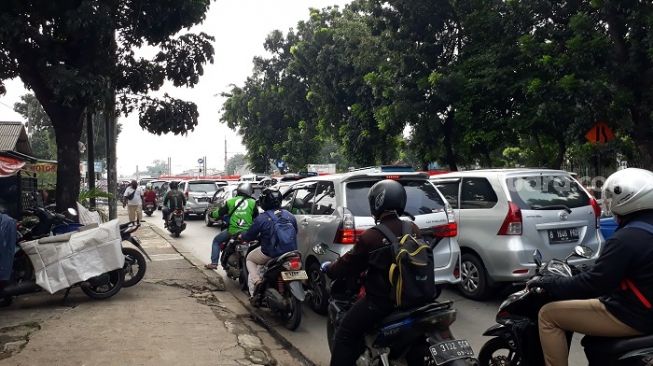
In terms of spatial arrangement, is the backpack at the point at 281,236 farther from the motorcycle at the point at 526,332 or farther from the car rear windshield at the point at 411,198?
the motorcycle at the point at 526,332

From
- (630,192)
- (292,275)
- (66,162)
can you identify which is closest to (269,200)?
(292,275)

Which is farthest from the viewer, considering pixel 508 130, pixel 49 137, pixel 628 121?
pixel 49 137

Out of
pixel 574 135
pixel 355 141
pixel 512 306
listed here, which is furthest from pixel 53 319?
pixel 355 141

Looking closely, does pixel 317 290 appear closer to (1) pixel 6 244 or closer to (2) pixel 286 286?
(2) pixel 286 286

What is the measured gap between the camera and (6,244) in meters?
5.70

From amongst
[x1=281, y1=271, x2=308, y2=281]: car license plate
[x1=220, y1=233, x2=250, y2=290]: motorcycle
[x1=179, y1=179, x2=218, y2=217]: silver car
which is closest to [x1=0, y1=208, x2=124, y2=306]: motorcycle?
[x1=220, y1=233, x2=250, y2=290]: motorcycle

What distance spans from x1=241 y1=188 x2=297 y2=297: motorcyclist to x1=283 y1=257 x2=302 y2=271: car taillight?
0.76ft

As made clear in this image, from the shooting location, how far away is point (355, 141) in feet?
79.6

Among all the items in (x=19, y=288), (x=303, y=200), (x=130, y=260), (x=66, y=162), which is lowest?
(x=19, y=288)

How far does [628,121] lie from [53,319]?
13463 mm

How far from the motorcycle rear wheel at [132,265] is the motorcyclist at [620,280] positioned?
19.2ft

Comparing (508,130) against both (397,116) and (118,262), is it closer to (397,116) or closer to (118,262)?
(397,116)

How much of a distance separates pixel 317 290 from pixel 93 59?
4.94 meters

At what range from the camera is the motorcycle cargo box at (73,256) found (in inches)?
248
